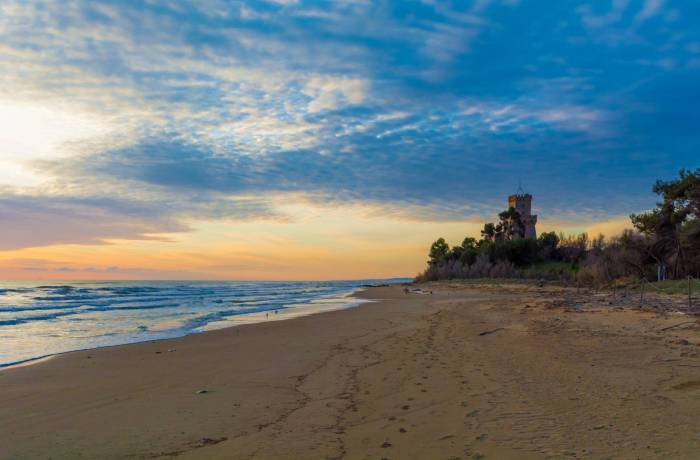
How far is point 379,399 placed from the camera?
638cm

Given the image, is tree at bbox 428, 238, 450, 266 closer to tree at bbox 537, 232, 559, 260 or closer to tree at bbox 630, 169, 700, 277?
tree at bbox 537, 232, 559, 260

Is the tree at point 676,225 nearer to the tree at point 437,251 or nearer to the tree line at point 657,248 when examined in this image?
the tree line at point 657,248

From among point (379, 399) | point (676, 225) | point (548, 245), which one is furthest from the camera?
point (548, 245)

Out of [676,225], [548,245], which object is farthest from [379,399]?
[548,245]

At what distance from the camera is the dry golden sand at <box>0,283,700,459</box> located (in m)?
4.65

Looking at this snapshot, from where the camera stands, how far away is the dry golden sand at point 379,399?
4.65 metres

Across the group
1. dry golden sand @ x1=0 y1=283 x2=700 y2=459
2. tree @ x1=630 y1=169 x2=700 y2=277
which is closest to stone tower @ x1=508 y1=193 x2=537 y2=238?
tree @ x1=630 y1=169 x2=700 y2=277

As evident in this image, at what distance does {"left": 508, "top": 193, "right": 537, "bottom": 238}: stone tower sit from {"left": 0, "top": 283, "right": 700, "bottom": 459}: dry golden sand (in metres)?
69.0

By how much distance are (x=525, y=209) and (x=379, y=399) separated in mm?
77247

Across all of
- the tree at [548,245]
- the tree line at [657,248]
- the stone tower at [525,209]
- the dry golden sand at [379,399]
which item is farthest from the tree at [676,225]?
the stone tower at [525,209]

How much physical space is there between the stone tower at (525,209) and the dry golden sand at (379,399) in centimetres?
6897

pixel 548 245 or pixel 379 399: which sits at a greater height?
pixel 548 245

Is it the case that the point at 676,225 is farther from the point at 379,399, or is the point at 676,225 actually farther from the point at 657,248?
the point at 379,399

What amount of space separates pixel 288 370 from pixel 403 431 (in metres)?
4.07
